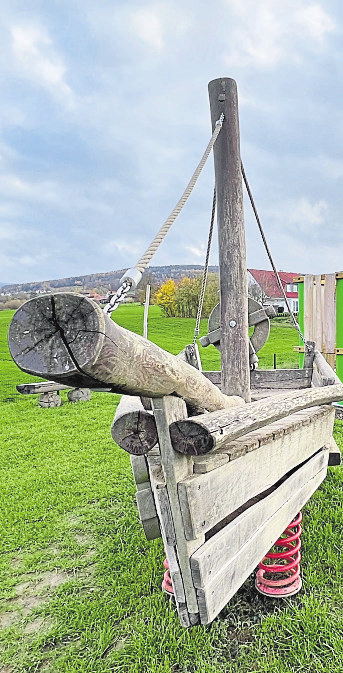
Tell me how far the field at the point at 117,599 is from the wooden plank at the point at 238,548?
22.3 inches

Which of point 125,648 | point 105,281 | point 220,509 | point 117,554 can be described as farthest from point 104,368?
point 117,554

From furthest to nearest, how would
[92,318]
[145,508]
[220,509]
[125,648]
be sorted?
[145,508], [125,648], [220,509], [92,318]

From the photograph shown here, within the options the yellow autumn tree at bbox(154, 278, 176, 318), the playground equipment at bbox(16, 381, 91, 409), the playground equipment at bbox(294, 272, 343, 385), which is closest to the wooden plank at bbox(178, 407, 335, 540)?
the playground equipment at bbox(294, 272, 343, 385)

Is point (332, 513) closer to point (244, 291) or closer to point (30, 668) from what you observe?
point (244, 291)

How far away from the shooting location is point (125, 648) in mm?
2459

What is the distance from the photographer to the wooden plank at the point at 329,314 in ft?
23.2

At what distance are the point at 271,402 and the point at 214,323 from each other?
2436mm

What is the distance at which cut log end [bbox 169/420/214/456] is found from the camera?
1590 millimetres

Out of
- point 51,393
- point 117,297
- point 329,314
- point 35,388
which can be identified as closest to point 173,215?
point 117,297

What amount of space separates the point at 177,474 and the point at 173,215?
123 cm

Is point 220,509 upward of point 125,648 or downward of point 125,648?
upward

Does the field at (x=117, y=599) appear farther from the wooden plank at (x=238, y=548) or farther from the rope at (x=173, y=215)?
the wooden plank at (x=238, y=548)

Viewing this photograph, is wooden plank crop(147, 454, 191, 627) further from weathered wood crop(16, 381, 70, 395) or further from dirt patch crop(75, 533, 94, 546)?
weathered wood crop(16, 381, 70, 395)

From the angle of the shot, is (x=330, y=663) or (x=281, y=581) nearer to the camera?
(x=330, y=663)
